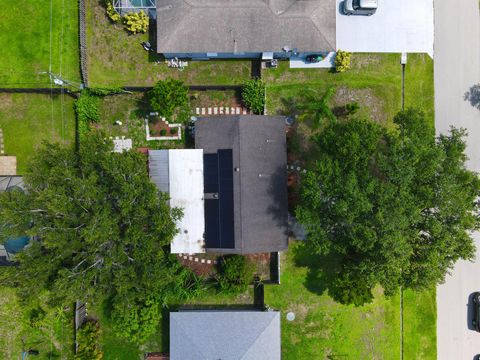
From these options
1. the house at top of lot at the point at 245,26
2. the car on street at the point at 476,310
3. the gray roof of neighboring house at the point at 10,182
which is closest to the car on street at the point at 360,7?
the house at top of lot at the point at 245,26

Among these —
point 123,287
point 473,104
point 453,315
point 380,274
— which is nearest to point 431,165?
point 380,274

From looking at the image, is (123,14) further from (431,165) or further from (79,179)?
(431,165)

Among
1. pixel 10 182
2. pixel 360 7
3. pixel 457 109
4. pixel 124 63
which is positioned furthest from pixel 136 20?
Result: pixel 457 109

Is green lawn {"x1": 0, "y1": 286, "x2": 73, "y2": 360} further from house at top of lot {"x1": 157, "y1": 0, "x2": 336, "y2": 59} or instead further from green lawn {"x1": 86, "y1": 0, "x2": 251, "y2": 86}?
house at top of lot {"x1": 157, "y1": 0, "x2": 336, "y2": 59}

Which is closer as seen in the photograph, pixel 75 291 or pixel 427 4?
pixel 75 291

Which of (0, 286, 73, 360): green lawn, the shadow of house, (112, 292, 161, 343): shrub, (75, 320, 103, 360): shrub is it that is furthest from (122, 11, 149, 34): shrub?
the shadow of house

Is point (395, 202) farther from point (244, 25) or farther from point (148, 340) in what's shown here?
point (148, 340)

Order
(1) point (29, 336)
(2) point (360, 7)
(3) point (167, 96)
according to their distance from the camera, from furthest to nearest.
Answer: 1. (1) point (29, 336)
2. (2) point (360, 7)
3. (3) point (167, 96)
